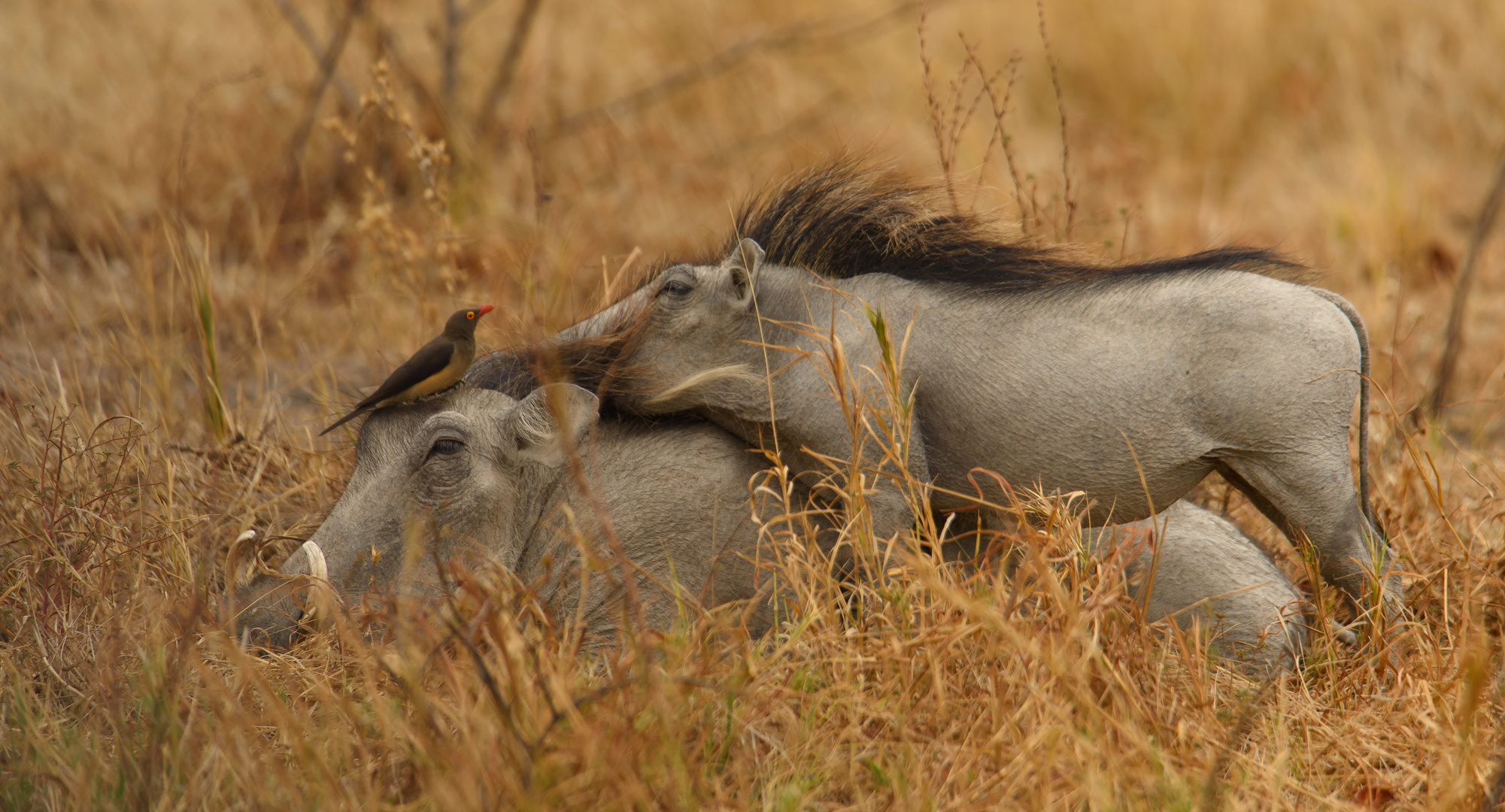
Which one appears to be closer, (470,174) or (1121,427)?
(1121,427)

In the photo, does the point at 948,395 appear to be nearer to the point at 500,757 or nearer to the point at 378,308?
the point at 500,757

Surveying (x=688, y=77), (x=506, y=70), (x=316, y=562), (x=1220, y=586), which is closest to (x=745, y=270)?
(x=316, y=562)

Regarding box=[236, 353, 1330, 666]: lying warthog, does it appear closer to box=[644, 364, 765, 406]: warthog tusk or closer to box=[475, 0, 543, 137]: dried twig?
box=[644, 364, 765, 406]: warthog tusk

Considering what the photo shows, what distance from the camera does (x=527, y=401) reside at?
263 cm

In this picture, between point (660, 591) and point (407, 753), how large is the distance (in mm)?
822

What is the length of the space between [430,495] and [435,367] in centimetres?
28

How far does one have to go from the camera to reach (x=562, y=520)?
271cm

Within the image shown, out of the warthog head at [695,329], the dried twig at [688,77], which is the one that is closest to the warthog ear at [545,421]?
the warthog head at [695,329]

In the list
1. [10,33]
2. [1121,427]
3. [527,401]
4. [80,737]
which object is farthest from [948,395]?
[10,33]

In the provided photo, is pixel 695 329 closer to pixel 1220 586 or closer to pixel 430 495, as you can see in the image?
pixel 430 495

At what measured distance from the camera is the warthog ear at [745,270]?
2600 mm

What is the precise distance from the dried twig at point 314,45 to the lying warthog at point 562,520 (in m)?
3.37

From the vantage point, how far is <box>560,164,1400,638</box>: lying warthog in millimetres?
2396

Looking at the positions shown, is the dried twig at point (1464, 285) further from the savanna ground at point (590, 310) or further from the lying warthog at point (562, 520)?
the lying warthog at point (562, 520)
